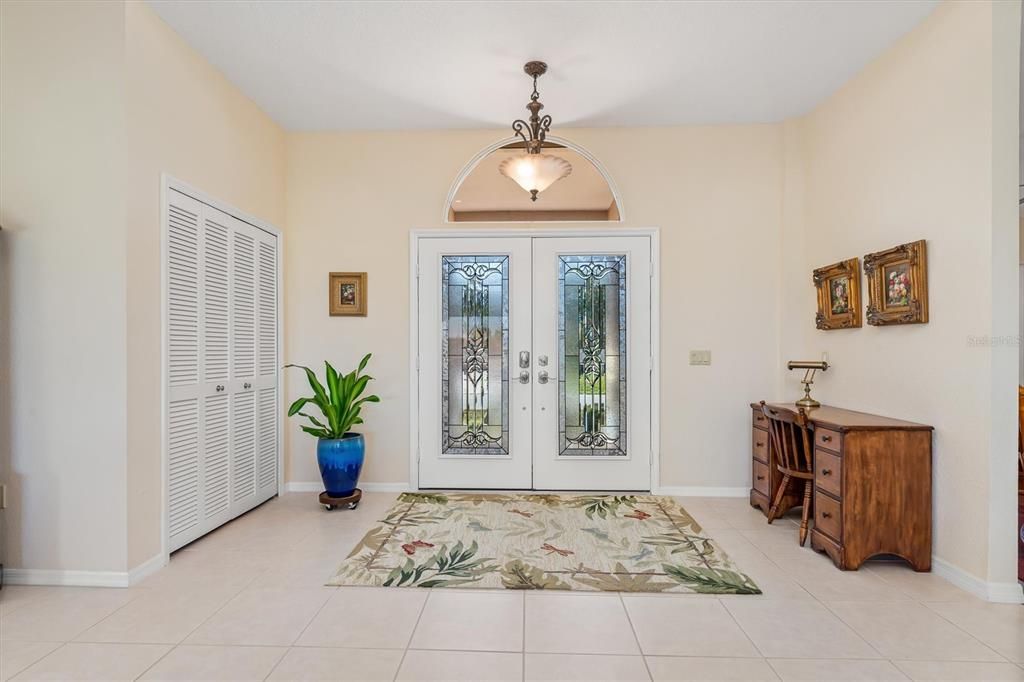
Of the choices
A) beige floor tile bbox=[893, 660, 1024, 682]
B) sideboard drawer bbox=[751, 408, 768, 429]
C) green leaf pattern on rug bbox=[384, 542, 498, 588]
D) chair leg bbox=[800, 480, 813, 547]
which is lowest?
green leaf pattern on rug bbox=[384, 542, 498, 588]

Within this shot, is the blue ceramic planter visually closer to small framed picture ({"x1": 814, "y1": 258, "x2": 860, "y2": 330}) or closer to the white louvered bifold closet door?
the white louvered bifold closet door

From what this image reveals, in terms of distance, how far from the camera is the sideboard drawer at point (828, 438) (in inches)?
112

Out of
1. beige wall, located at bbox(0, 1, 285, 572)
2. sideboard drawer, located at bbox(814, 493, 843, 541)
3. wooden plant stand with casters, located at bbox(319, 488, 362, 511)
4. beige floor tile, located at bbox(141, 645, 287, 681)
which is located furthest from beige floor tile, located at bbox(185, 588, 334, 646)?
sideboard drawer, located at bbox(814, 493, 843, 541)

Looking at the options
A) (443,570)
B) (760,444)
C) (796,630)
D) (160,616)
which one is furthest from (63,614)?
(760,444)

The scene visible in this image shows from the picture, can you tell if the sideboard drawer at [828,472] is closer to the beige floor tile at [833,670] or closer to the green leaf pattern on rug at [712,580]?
the green leaf pattern on rug at [712,580]

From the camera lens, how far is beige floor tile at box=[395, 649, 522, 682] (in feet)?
6.29

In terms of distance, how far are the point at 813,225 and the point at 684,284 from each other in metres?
1.00

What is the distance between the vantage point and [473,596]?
2.55 meters

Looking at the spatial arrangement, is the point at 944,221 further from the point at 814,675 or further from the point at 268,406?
the point at 268,406

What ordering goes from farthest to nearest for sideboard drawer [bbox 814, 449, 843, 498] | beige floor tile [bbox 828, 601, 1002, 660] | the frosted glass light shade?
the frosted glass light shade → sideboard drawer [bbox 814, 449, 843, 498] → beige floor tile [bbox 828, 601, 1002, 660]

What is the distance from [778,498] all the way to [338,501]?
2971 millimetres

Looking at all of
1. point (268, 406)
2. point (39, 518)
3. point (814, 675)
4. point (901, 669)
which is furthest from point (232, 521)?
point (901, 669)

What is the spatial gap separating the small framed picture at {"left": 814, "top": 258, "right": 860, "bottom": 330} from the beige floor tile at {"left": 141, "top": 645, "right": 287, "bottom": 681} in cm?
362

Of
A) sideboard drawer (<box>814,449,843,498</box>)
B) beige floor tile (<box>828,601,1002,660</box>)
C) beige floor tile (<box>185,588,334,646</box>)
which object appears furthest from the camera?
sideboard drawer (<box>814,449,843,498</box>)
